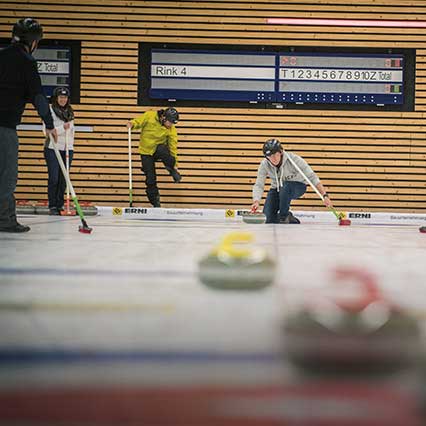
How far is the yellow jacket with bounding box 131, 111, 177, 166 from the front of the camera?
28.0ft

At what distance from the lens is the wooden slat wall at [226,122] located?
965cm

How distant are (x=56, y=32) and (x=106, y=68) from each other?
1.08m

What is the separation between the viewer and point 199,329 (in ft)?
4.36

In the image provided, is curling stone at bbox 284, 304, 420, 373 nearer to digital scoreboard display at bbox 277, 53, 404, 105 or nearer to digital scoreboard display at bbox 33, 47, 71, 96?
digital scoreboard display at bbox 277, 53, 404, 105

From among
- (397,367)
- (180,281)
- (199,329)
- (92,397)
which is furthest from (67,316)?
(397,367)

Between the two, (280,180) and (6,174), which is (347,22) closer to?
(280,180)

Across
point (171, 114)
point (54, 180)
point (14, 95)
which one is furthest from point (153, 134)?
point (14, 95)

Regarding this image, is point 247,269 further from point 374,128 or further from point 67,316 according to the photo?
point 374,128

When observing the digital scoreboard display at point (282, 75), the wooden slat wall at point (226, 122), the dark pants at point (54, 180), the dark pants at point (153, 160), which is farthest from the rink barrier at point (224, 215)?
the digital scoreboard display at point (282, 75)

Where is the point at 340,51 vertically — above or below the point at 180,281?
above

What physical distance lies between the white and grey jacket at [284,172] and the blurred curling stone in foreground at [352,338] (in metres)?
5.21

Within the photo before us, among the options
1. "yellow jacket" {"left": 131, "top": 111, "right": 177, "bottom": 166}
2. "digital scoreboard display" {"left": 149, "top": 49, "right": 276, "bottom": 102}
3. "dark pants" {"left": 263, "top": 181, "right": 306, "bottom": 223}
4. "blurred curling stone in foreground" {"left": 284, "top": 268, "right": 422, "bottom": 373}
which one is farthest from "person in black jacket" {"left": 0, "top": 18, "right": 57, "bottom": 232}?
"digital scoreboard display" {"left": 149, "top": 49, "right": 276, "bottom": 102}

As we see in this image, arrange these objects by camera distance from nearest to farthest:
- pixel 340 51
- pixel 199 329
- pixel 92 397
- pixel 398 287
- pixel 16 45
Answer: pixel 92 397 < pixel 199 329 < pixel 398 287 < pixel 16 45 < pixel 340 51

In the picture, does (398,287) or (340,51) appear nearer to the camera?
(398,287)
